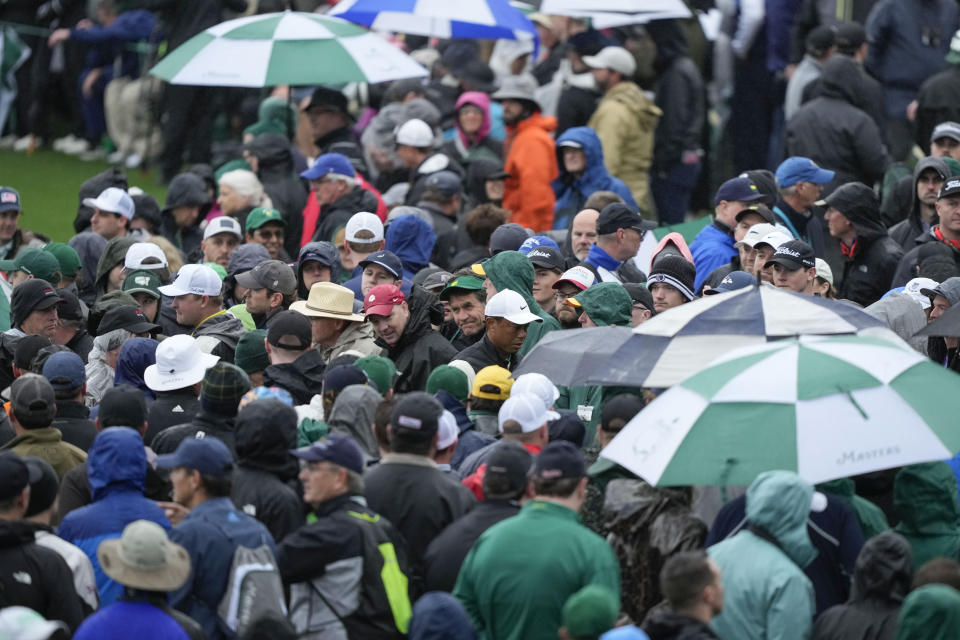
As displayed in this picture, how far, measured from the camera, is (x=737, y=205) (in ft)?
36.3

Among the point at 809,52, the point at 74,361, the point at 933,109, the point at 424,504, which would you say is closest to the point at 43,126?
the point at 809,52

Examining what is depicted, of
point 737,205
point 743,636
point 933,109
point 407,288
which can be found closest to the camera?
point 743,636

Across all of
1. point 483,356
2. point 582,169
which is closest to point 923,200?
point 582,169

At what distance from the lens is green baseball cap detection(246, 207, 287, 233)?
39.1 feet

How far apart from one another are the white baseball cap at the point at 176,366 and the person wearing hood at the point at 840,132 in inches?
267

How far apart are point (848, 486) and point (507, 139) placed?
28.3 ft

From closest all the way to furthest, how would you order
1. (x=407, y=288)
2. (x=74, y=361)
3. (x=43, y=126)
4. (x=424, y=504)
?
1. (x=424, y=504)
2. (x=74, y=361)
3. (x=407, y=288)
4. (x=43, y=126)

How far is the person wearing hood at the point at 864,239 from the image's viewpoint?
1087 centimetres

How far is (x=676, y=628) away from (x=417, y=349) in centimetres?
391

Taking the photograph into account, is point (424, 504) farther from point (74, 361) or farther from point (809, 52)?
point (809, 52)

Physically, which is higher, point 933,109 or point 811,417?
point 811,417

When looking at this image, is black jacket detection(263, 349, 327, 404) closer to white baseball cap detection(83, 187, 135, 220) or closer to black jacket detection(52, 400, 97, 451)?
black jacket detection(52, 400, 97, 451)

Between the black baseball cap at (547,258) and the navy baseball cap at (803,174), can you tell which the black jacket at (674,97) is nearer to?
the navy baseball cap at (803,174)

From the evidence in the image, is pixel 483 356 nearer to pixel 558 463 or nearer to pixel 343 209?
pixel 558 463
